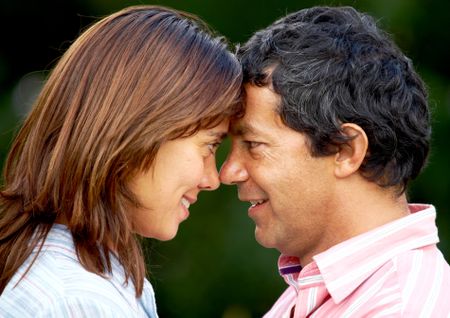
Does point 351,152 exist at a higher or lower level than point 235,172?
higher

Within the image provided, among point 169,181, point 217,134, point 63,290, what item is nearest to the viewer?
point 63,290

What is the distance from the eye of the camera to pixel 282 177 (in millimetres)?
2705

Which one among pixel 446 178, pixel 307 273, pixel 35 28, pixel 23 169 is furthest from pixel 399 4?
pixel 23 169

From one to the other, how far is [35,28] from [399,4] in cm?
232

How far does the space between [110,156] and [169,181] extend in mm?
238

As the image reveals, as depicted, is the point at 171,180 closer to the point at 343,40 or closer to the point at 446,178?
the point at 343,40

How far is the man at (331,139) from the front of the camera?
257cm

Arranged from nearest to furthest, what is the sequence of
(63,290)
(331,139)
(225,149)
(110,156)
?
1. (63,290)
2. (110,156)
3. (331,139)
4. (225,149)

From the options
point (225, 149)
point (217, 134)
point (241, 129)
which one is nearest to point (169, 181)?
point (217, 134)

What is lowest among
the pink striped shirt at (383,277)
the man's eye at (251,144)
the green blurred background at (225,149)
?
the green blurred background at (225,149)

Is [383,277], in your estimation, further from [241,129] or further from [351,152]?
[241,129]

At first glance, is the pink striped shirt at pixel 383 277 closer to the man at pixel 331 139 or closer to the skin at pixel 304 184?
the man at pixel 331 139

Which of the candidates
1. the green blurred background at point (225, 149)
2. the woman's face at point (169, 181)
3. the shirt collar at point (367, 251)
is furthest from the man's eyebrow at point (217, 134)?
the green blurred background at point (225, 149)

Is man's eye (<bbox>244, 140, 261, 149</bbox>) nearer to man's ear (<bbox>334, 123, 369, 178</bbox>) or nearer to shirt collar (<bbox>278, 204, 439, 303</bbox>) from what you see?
man's ear (<bbox>334, 123, 369, 178</bbox>)
